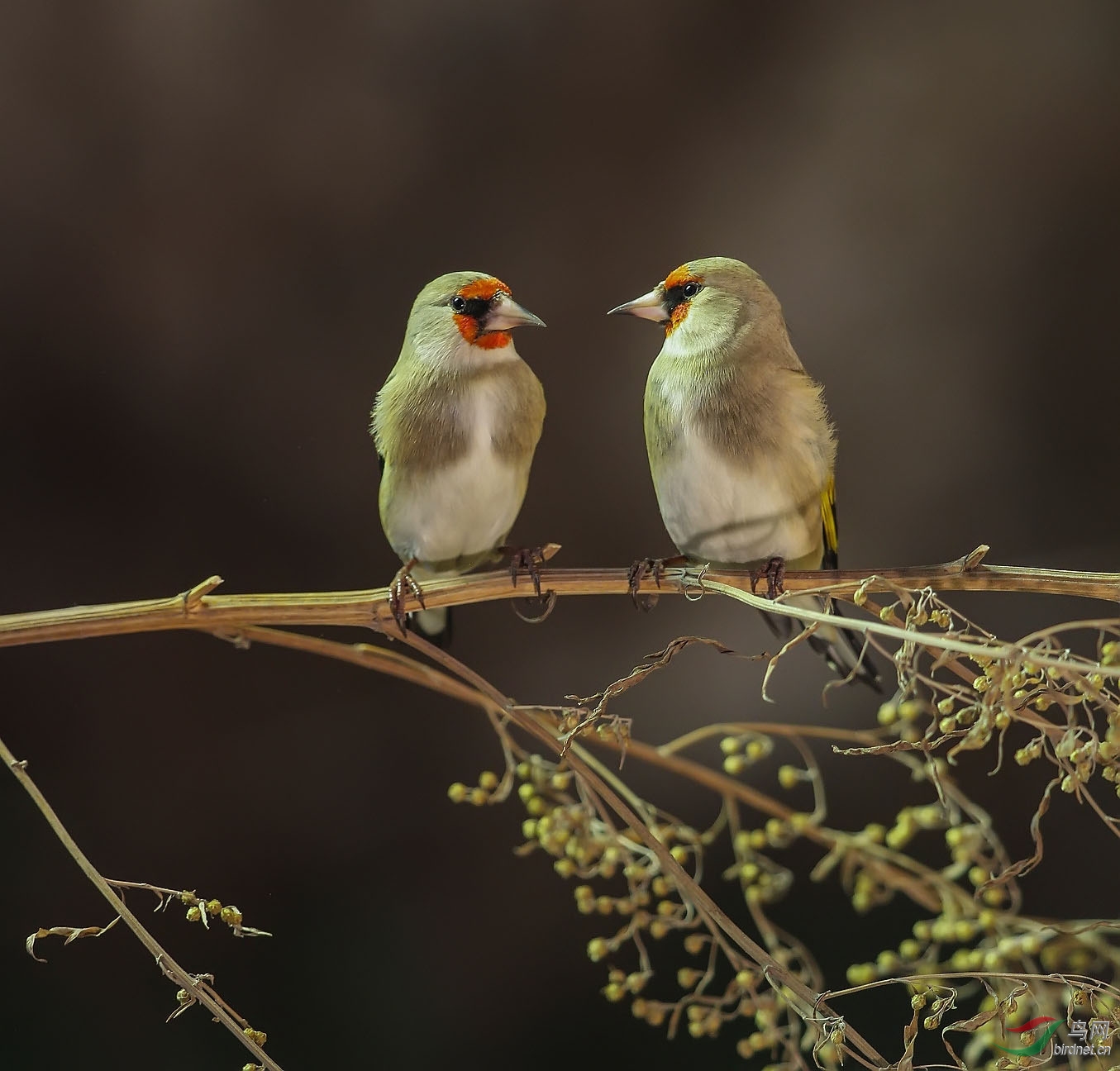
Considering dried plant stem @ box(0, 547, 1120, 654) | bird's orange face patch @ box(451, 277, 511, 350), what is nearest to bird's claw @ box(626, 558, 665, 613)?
dried plant stem @ box(0, 547, 1120, 654)

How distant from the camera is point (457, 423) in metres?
1.03

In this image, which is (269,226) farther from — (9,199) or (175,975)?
(175,975)

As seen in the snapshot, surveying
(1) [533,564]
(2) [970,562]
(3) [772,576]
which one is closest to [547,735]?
(1) [533,564]

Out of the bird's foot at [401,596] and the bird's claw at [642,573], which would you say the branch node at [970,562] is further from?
the bird's foot at [401,596]

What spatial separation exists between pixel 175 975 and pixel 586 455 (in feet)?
2.37

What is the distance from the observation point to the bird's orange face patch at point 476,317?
102 centimetres

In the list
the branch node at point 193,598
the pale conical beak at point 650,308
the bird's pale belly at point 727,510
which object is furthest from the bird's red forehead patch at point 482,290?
the branch node at point 193,598

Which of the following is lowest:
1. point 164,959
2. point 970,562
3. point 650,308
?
point 164,959

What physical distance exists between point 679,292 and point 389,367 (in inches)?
12.0

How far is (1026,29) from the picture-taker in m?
1.28

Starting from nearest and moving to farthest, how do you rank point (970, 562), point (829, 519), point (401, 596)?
1. point (970, 562)
2. point (401, 596)
3. point (829, 519)

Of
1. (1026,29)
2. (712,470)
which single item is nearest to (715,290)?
(712,470)

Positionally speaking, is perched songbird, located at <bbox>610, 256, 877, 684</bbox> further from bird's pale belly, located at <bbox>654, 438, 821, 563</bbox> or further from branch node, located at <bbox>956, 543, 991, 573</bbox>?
branch node, located at <bbox>956, 543, 991, 573</bbox>

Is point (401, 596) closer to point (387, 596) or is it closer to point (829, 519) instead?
point (387, 596)
